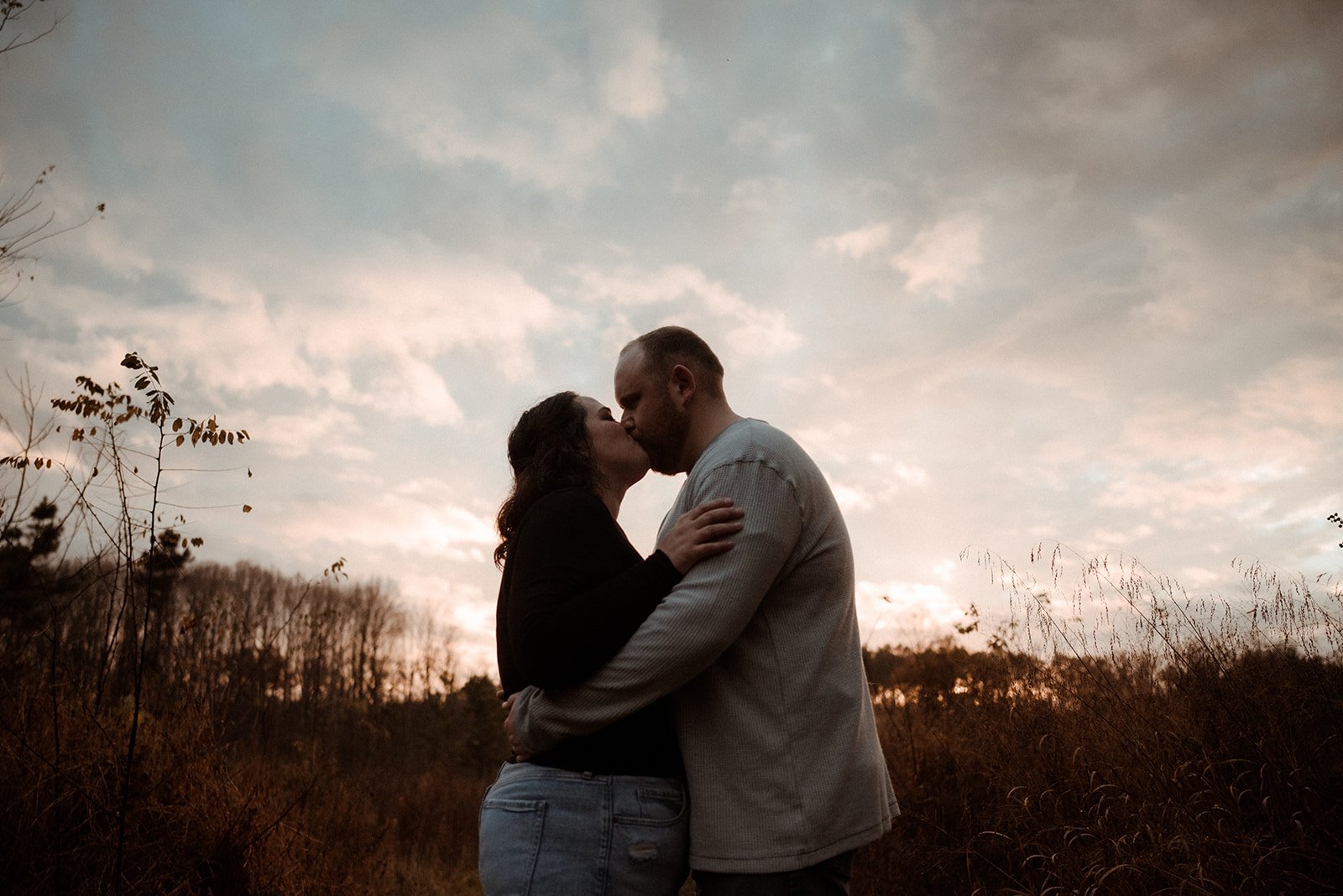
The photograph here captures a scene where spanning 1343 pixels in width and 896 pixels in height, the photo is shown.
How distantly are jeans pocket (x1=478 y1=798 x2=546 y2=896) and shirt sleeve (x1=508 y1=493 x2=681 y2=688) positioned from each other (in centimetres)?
31

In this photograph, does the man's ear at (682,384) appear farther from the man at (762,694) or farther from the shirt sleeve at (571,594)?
the shirt sleeve at (571,594)

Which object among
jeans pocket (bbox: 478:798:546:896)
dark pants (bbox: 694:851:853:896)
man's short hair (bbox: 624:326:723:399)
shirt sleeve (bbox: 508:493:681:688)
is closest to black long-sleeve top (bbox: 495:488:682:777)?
shirt sleeve (bbox: 508:493:681:688)

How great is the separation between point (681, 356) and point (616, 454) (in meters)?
0.41

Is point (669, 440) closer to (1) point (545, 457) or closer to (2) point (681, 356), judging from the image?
(2) point (681, 356)

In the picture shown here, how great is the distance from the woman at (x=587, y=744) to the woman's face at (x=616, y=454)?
39 cm

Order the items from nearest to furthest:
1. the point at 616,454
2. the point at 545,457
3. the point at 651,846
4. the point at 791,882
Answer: the point at 791,882, the point at 651,846, the point at 545,457, the point at 616,454

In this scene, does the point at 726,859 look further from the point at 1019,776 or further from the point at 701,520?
the point at 1019,776

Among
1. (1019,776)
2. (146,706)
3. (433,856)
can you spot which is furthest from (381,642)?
(1019,776)

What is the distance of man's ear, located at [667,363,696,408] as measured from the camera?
2641mm

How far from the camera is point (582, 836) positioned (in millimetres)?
1931

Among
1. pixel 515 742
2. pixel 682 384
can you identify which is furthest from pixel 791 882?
pixel 682 384

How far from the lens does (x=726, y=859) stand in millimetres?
1908

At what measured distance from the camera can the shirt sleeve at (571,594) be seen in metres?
1.97

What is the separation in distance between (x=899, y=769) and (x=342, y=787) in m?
5.88
